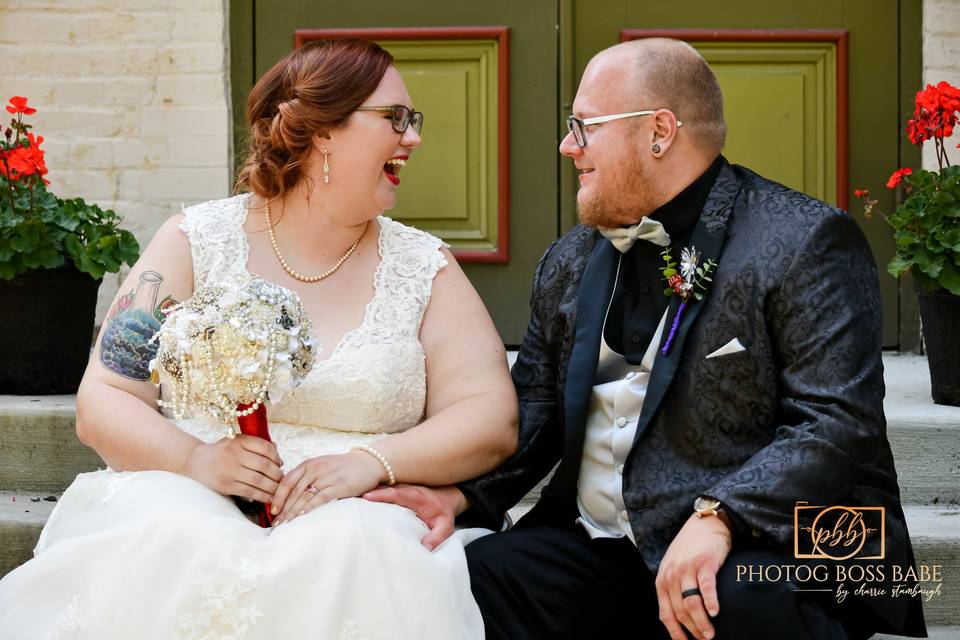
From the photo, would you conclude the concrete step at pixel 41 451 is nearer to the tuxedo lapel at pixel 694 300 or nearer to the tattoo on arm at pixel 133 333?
the tattoo on arm at pixel 133 333

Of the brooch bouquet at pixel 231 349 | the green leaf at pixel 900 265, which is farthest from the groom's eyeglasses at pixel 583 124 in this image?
the green leaf at pixel 900 265

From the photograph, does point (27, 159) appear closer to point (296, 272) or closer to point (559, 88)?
point (296, 272)

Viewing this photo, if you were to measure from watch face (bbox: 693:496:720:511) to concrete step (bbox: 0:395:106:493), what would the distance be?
2142mm

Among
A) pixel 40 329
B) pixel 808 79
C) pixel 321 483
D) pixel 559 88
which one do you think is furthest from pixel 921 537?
pixel 40 329

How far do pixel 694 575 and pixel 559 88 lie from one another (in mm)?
2871

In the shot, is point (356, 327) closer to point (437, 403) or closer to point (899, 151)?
point (437, 403)

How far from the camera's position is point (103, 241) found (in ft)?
13.8

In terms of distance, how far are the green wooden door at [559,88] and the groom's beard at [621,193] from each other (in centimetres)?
206

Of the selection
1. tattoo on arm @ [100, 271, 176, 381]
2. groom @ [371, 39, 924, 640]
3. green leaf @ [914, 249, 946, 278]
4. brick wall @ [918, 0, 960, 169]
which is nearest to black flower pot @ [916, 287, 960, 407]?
green leaf @ [914, 249, 946, 278]

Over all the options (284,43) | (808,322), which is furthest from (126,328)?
(284,43)

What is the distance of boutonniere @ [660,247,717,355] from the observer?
2787mm

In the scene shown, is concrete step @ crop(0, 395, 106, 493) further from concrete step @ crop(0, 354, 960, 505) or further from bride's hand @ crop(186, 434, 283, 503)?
bride's hand @ crop(186, 434, 283, 503)

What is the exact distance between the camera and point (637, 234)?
295cm

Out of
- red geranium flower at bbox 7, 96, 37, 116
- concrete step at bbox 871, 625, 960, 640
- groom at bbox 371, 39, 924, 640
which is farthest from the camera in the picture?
red geranium flower at bbox 7, 96, 37, 116
